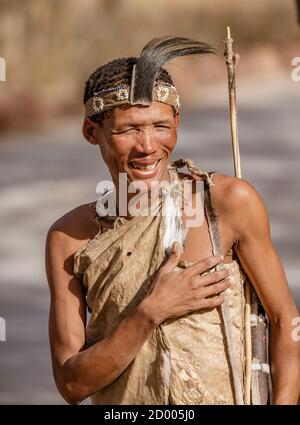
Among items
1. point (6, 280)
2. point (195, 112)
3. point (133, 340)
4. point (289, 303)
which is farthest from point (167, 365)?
point (195, 112)

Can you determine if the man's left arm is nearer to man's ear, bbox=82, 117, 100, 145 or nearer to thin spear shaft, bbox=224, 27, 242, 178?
thin spear shaft, bbox=224, 27, 242, 178

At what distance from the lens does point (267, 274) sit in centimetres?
321

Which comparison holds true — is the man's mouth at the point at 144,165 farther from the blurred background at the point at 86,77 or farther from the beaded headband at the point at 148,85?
the blurred background at the point at 86,77

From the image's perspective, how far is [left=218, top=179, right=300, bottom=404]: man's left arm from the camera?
10.5ft

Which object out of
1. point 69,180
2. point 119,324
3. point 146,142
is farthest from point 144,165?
point 69,180

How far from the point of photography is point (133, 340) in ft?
10.1

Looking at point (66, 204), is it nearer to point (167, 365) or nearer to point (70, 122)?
point (70, 122)

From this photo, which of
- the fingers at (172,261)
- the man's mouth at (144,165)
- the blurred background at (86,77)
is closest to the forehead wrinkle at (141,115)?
the man's mouth at (144,165)

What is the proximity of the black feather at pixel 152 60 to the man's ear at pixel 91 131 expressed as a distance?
0.17 meters

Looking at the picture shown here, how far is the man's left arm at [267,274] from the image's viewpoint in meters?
3.20

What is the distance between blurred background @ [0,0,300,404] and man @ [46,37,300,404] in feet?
16.3

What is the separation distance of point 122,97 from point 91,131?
188 millimetres
